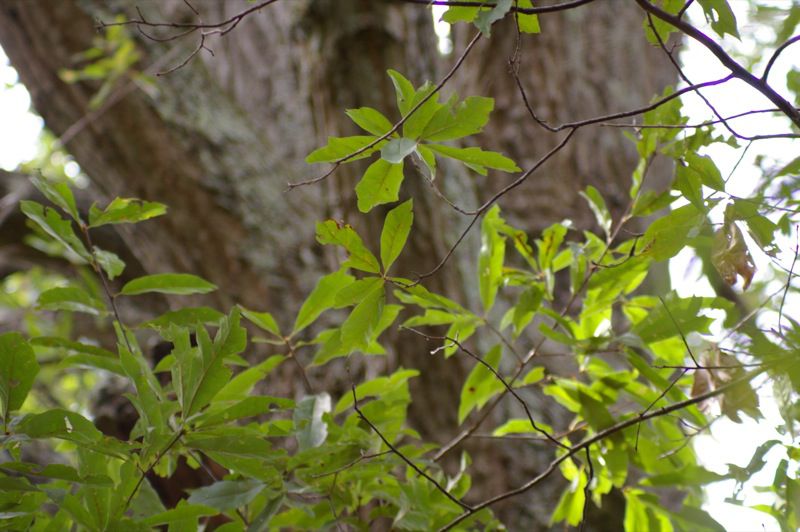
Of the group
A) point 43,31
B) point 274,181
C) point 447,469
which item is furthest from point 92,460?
point 43,31

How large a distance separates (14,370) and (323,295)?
0.29 metres

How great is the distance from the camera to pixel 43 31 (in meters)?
1.52

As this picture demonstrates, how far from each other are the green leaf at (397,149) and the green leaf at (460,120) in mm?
28

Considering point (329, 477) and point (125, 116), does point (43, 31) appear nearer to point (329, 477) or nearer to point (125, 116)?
point (125, 116)

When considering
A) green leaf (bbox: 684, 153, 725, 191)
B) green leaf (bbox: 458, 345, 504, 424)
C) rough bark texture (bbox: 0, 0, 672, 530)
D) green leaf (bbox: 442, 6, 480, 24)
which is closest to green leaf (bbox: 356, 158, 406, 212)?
green leaf (bbox: 442, 6, 480, 24)

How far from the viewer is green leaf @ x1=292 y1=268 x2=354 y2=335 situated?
2.32 feet

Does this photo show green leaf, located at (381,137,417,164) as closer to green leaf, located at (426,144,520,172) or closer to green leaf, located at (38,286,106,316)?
green leaf, located at (426,144,520,172)

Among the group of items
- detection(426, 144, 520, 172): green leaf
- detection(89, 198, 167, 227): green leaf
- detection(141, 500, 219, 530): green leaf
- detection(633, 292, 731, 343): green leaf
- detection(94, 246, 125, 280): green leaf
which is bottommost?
detection(141, 500, 219, 530): green leaf

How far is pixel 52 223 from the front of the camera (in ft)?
2.20

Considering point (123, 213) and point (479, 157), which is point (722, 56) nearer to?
point (479, 157)

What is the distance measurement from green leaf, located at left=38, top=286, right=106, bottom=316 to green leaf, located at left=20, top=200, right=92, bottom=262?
Result: 39mm

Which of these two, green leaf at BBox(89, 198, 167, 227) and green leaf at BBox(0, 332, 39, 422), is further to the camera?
green leaf at BBox(89, 198, 167, 227)

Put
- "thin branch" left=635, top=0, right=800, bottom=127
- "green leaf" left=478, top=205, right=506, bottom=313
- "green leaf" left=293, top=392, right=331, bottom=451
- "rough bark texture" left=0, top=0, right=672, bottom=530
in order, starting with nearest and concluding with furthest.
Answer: "thin branch" left=635, top=0, right=800, bottom=127 < "green leaf" left=293, top=392, right=331, bottom=451 < "green leaf" left=478, top=205, right=506, bottom=313 < "rough bark texture" left=0, top=0, right=672, bottom=530

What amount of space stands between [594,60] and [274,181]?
0.85 metres
